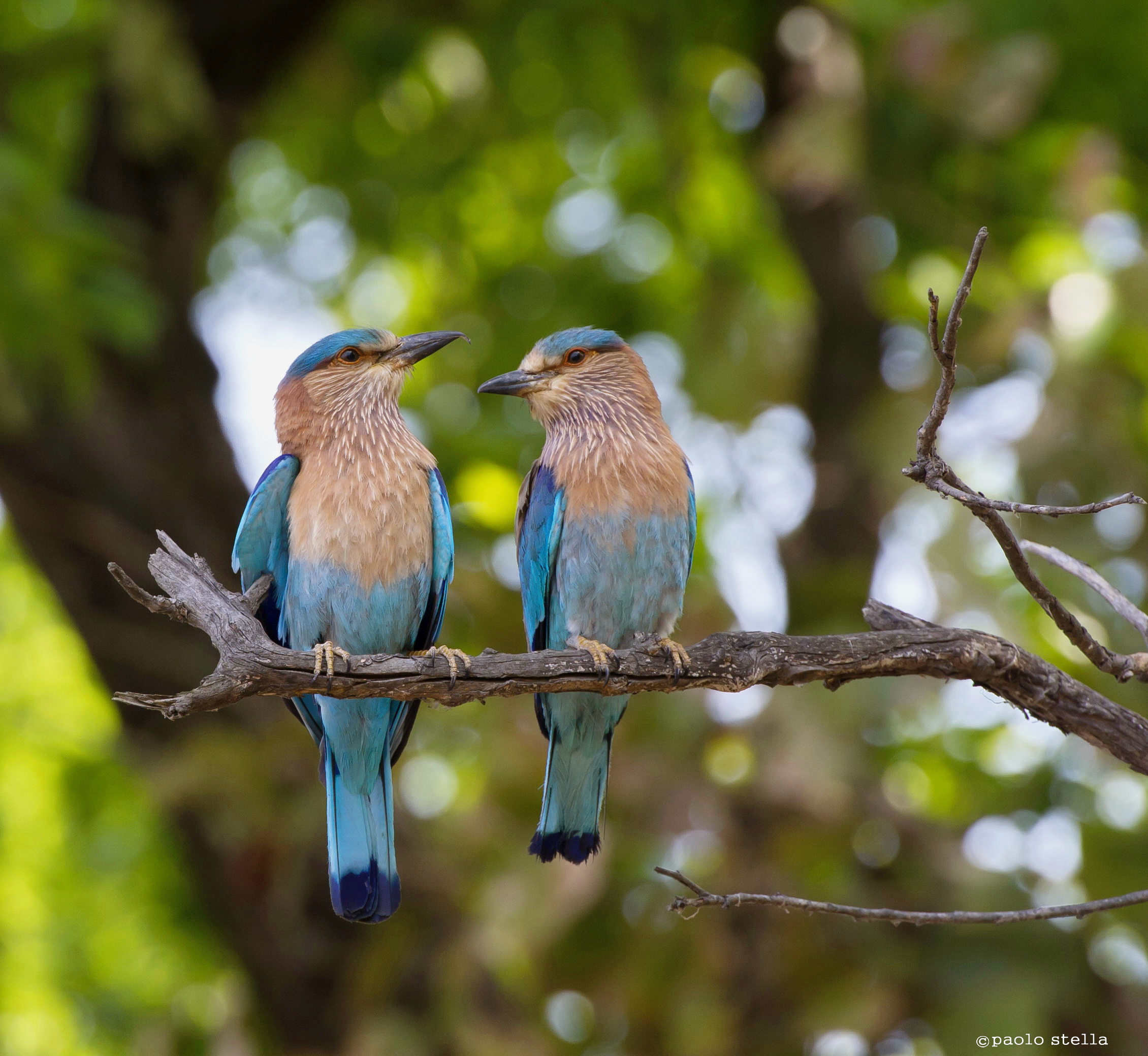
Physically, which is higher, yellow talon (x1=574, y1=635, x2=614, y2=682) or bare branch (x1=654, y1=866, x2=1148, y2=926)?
yellow talon (x1=574, y1=635, x2=614, y2=682)

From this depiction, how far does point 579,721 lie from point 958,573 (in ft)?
9.18

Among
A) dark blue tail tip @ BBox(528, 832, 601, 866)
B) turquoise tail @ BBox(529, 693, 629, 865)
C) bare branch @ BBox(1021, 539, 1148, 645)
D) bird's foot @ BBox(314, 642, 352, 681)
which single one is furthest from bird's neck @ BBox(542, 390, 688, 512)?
bird's foot @ BBox(314, 642, 352, 681)

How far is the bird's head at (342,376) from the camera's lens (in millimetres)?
3477

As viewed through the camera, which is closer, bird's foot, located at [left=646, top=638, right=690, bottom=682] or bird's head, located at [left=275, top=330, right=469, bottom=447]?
bird's foot, located at [left=646, top=638, right=690, bottom=682]

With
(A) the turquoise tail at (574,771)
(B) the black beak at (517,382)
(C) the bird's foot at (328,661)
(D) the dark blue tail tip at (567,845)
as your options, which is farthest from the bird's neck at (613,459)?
(C) the bird's foot at (328,661)

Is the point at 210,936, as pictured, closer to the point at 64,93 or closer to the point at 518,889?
the point at 518,889

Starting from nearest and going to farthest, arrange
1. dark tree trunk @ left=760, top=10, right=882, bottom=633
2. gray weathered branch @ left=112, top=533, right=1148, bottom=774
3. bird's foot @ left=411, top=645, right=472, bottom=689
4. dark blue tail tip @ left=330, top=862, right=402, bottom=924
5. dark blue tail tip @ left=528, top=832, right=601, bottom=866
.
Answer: gray weathered branch @ left=112, top=533, right=1148, bottom=774, bird's foot @ left=411, top=645, right=472, bottom=689, dark blue tail tip @ left=330, top=862, right=402, bottom=924, dark blue tail tip @ left=528, top=832, right=601, bottom=866, dark tree trunk @ left=760, top=10, right=882, bottom=633

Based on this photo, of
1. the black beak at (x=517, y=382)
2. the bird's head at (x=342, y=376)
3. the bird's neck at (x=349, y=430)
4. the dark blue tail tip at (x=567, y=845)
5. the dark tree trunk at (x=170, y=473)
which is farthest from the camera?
the dark tree trunk at (x=170, y=473)

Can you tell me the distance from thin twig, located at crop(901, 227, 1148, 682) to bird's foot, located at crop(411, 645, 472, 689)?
99 cm

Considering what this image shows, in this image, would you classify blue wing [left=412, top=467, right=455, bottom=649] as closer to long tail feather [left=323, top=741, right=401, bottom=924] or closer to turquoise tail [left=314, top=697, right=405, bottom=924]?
turquoise tail [left=314, top=697, right=405, bottom=924]

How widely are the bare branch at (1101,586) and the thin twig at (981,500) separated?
102 mm

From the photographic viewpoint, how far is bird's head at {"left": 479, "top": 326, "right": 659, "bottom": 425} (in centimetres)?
386

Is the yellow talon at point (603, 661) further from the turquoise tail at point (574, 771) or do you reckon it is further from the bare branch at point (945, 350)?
the bare branch at point (945, 350)

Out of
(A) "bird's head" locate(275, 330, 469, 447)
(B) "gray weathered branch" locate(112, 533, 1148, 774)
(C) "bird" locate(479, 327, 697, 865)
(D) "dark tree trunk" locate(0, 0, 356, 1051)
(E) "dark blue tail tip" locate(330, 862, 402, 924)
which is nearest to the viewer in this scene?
(B) "gray weathered branch" locate(112, 533, 1148, 774)
